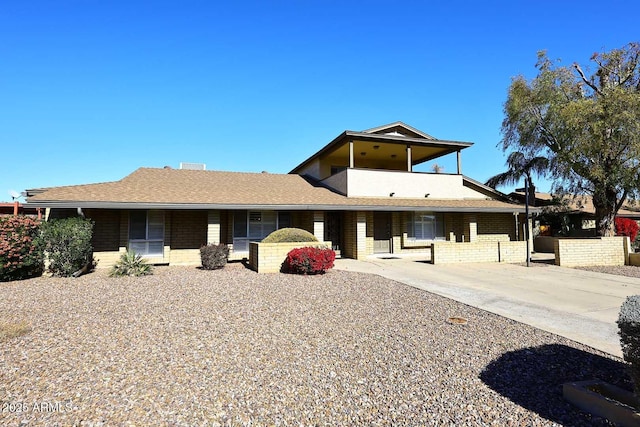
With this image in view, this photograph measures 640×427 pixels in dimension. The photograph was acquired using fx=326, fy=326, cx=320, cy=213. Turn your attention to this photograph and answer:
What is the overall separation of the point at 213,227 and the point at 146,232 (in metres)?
2.80

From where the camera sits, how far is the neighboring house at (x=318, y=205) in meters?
13.3

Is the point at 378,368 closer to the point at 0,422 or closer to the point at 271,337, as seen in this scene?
the point at 271,337

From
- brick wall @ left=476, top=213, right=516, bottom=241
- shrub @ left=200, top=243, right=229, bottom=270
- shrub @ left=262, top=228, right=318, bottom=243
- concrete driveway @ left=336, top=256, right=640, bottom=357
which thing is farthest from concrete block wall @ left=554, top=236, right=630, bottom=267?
shrub @ left=200, top=243, right=229, bottom=270

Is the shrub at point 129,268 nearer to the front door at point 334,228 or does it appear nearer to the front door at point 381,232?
the front door at point 334,228

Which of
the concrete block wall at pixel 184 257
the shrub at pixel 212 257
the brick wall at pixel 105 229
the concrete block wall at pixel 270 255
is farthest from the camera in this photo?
the concrete block wall at pixel 184 257

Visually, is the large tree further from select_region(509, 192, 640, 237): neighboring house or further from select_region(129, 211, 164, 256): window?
select_region(129, 211, 164, 256): window

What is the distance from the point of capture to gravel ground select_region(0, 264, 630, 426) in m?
3.22

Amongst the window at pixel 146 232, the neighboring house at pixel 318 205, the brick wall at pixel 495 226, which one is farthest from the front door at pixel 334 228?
the brick wall at pixel 495 226

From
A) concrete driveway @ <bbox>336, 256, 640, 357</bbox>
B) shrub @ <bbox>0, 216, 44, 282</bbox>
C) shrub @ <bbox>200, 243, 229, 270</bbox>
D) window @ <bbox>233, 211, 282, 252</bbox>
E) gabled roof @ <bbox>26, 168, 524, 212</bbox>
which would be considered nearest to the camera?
concrete driveway @ <bbox>336, 256, 640, 357</bbox>

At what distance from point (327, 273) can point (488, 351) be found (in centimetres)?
702

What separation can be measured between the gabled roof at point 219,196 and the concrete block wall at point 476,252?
225cm

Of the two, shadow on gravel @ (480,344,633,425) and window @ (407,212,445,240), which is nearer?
shadow on gravel @ (480,344,633,425)

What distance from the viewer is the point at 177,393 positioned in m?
3.54

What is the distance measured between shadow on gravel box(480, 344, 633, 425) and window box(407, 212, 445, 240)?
1370 centimetres
